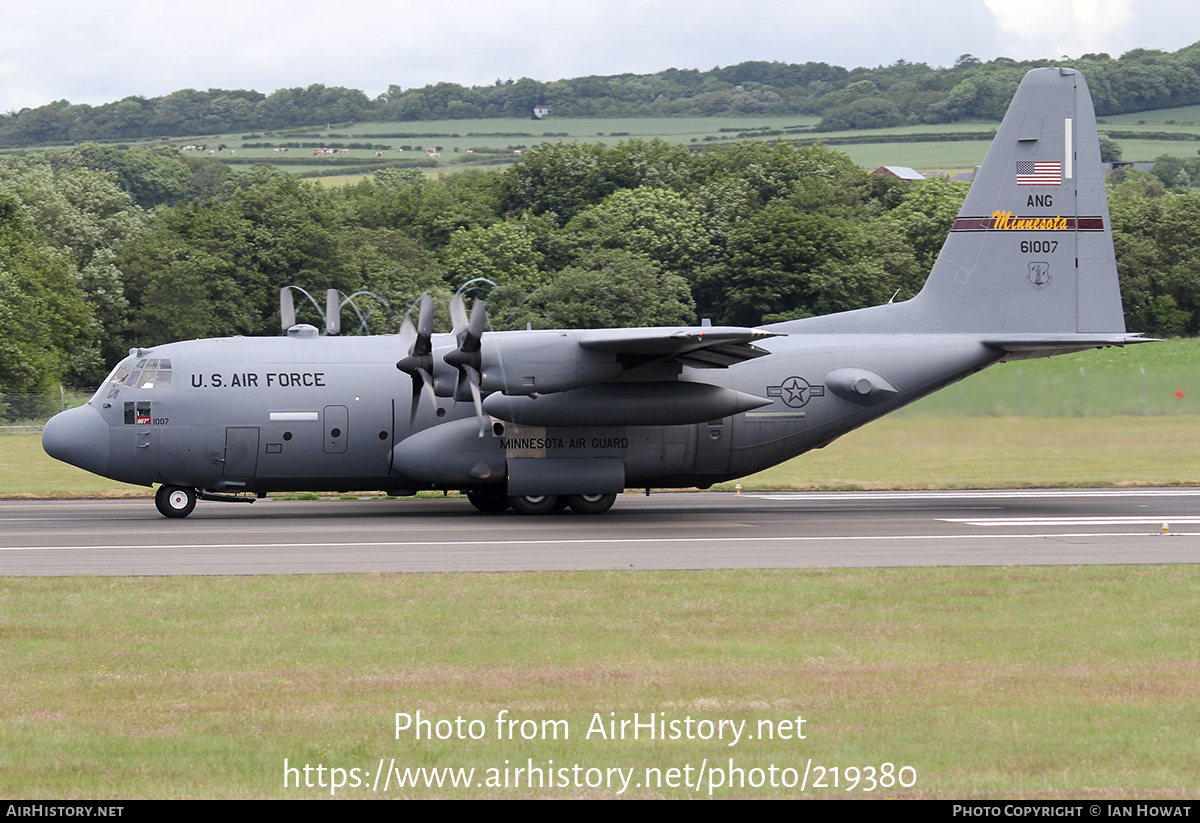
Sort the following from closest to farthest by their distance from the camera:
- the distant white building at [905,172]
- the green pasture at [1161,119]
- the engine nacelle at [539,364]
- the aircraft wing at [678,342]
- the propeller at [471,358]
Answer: the aircraft wing at [678,342]
the propeller at [471,358]
the engine nacelle at [539,364]
the distant white building at [905,172]
the green pasture at [1161,119]

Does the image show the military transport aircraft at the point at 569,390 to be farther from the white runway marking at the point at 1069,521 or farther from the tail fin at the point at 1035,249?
the white runway marking at the point at 1069,521

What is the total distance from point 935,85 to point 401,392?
181315mm

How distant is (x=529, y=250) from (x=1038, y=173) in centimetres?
5779

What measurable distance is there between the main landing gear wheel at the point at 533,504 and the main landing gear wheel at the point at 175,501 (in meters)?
6.48

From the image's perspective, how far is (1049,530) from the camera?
22531 millimetres

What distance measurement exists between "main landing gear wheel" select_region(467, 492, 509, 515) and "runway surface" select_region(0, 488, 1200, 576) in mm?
296

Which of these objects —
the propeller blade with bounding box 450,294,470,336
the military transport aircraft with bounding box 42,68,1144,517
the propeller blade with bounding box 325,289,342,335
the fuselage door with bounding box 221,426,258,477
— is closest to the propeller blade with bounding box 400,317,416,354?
the military transport aircraft with bounding box 42,68,1144,517

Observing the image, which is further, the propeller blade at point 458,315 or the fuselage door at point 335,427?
the fuselage door at point 335,427

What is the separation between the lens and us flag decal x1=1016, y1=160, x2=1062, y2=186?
27594 mm

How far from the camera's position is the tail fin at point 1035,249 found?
27516mm

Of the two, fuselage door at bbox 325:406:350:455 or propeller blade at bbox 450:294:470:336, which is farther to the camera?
fuselage door at bbox 325:406:350:455

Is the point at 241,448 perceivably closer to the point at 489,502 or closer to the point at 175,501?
the point at 175,501

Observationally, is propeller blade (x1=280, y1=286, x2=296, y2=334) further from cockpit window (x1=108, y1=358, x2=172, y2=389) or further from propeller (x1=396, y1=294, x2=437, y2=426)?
propeller (x1=396, y1=294, x2=437, y2=426)

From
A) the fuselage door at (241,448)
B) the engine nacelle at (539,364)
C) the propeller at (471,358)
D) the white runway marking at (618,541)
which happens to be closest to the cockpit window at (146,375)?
the fuselage door at (241,448)
